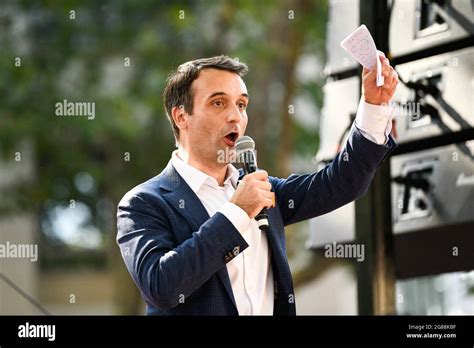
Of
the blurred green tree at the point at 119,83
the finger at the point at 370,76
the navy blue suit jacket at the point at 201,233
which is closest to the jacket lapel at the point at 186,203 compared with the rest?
the navy blue suit jacket at the point at 201,233

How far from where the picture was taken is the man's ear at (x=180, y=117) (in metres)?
3.19

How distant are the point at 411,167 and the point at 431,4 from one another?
0.62 meters

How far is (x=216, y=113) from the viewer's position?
3.09m

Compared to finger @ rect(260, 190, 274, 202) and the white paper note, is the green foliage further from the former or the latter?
finger @ rect(260, 190, 274, 202)

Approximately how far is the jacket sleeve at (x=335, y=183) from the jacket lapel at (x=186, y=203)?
27 cm

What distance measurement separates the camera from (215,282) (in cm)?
293

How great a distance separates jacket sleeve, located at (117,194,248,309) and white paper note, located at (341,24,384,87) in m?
0.57

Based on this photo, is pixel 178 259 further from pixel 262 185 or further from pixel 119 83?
pixel 119 83

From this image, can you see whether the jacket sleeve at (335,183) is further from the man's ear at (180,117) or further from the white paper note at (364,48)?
the man's ear at (180,117)

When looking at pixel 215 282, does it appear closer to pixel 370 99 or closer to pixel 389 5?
pixel 370 99

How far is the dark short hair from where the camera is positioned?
3.10 metres
